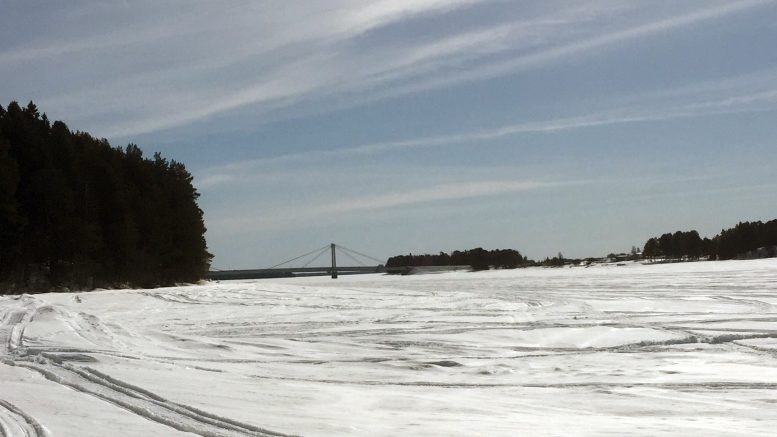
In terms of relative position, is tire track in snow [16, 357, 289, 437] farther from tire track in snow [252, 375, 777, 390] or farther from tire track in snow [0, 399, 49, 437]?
tire track in snow [252, 375, 777, 390]

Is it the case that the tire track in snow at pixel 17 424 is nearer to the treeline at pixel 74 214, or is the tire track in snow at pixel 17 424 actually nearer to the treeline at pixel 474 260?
the treeline at pixel 74 214

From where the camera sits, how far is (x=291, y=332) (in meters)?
13.9

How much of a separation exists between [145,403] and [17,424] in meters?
1.09

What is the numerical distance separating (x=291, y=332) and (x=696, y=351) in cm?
672

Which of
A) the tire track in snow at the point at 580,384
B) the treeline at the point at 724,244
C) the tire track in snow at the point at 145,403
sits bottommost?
the tire track in snow at the point at 580,384

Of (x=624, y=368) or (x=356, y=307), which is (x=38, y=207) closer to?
(x=356, y=307)

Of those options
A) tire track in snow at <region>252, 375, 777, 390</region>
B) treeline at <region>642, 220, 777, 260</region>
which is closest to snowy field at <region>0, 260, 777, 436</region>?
tire track in snow at <region>252, 375, 777, 390</region>

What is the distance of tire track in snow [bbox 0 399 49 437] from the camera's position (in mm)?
5293

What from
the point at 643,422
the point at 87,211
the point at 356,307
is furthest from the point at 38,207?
the point at 643,422

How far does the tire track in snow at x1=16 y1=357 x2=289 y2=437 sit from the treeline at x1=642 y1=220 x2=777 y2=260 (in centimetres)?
8511

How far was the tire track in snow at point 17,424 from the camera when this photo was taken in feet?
17.4

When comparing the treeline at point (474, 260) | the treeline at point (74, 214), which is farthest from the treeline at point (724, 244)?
the treeline at point (74, 214)

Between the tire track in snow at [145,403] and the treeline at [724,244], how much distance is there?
85.1 metres

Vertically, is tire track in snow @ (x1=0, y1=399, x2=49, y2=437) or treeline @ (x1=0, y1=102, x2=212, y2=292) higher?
treeline @ (x1=0, y1=102, x2=212, y2=292)
